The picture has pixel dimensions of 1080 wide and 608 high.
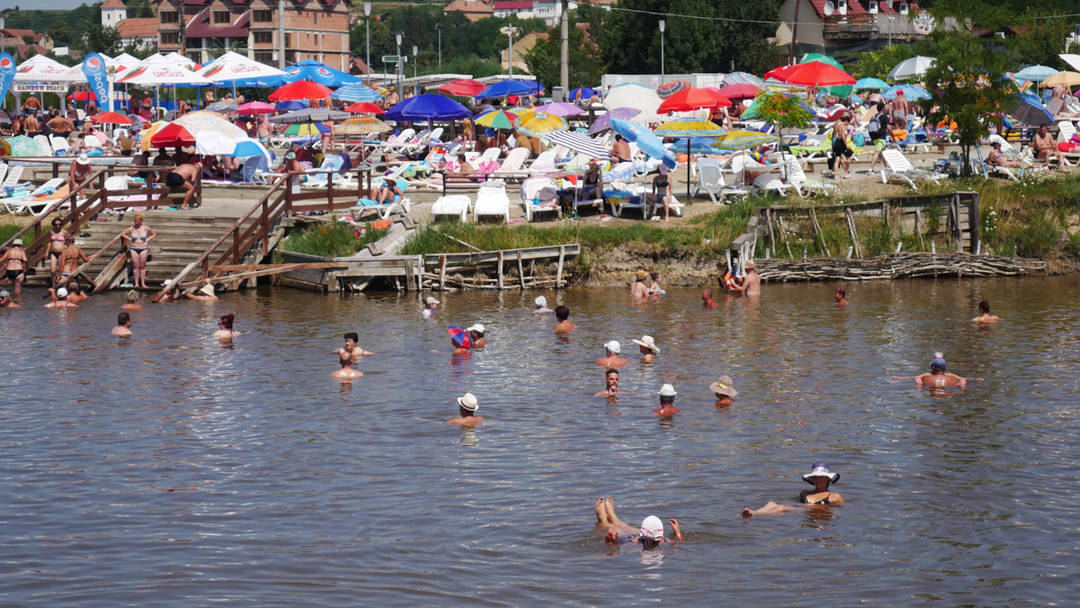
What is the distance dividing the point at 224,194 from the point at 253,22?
10961cm

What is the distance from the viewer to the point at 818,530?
13.7 m

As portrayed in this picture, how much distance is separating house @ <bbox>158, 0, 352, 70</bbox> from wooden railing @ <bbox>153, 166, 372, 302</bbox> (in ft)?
340

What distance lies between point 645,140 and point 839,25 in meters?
62.0

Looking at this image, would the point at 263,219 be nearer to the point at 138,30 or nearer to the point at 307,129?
the point at 307,129

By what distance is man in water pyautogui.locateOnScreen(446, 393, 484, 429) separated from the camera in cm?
1775

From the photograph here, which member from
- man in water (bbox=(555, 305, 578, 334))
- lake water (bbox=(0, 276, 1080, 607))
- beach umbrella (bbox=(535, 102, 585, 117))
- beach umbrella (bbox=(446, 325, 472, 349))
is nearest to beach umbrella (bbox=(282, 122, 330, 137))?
beach umbrella (bbox=(535, 102, 585, 117))

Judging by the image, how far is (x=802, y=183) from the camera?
104ft

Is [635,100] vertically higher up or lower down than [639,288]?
higher up

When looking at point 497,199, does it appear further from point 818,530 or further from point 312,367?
point 818,530

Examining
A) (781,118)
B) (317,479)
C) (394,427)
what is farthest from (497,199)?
(317,479)

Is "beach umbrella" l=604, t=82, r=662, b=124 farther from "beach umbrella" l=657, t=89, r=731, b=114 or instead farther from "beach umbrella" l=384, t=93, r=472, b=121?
"beach umbrella" l=657, t=89, r=731, b=114

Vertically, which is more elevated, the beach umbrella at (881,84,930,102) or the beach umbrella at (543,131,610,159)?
the beach umbrella at (881,84,930,102)

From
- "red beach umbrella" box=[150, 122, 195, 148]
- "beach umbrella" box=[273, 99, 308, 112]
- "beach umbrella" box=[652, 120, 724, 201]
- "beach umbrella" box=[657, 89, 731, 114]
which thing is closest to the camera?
"beach umbrella" box=[652, 120, 724, 201]

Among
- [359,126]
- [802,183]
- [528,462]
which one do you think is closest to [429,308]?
[528,462]
